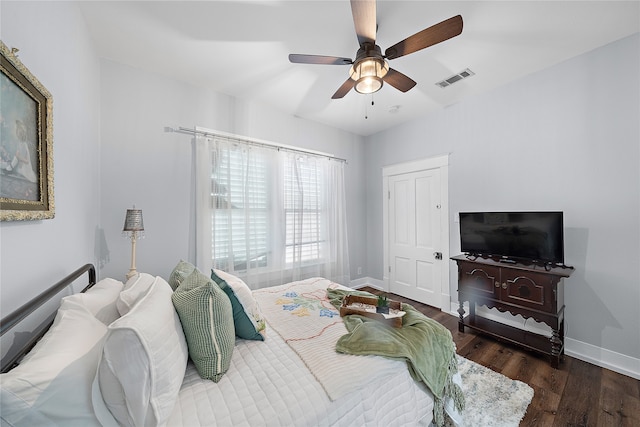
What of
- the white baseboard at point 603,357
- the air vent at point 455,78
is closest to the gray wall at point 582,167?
the white baseboard at point 603,357

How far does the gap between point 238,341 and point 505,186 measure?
3.11m

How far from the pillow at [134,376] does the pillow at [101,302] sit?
513 mm

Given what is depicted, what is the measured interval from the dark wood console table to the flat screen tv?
102 millimetres

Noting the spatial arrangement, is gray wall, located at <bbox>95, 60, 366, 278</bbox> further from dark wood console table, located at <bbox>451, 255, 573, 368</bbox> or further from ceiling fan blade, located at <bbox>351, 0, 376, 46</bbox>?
dark wood console table, located at <bbox>451, 255, 573, 368</bbox>

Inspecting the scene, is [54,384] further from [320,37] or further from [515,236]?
[515,236]

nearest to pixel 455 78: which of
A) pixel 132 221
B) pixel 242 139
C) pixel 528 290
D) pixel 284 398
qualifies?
pixel 528 290

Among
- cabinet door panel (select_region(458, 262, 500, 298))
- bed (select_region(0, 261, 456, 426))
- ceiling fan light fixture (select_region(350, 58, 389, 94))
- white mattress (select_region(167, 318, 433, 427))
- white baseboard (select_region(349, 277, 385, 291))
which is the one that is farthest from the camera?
white baseboard (select_region(349, 277, 385, 291))

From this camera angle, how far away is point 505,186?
278cm

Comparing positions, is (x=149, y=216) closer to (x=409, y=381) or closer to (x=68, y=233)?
(x=68, y=233)

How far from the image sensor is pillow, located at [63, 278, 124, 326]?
3.74 ft

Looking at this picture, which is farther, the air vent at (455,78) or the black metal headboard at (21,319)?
the air vent at (455,78)

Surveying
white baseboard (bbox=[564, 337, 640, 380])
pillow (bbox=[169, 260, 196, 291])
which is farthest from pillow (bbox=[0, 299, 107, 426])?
white baseboard (bbox=[564, 337, 640, 380])

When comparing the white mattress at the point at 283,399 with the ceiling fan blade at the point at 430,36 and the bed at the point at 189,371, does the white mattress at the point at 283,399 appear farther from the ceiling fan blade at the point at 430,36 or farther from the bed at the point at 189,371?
the ceiling fan blade at the point at 430,36

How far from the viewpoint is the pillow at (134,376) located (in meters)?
0.75
